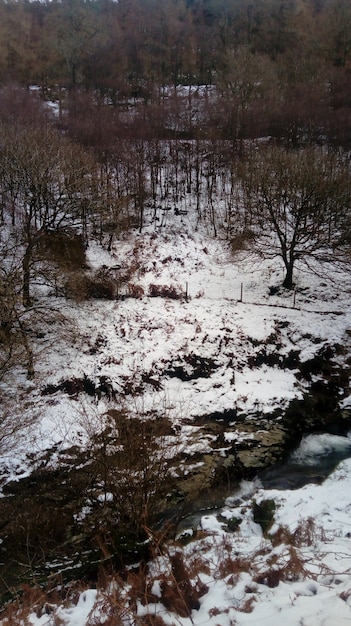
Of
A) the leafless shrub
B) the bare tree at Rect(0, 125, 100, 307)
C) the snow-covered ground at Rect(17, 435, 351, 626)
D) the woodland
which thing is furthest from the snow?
the bare tree at Rect(0, 125, 100, 307)

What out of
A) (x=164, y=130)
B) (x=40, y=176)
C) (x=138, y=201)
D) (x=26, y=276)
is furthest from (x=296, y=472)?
(x=164, y=130)

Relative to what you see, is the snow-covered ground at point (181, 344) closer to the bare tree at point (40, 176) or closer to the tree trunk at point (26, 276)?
the tree trunk at point (26, 276)

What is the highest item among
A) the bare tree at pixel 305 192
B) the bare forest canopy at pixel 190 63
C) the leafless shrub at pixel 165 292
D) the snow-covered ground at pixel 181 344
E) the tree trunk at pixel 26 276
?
the bare forest canopy at pixel 190 63

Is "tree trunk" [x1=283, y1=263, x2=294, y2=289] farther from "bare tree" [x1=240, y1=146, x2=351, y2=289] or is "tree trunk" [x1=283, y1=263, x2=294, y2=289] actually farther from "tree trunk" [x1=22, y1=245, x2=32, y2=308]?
"tree trunk" [x1=22, y1=245, x2=32, y2=308]

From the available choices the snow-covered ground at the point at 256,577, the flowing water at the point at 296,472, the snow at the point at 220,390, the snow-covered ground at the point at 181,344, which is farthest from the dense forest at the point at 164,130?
the snow-covered ground at the point at 256,577

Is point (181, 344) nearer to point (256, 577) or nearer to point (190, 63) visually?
point (256, 577)

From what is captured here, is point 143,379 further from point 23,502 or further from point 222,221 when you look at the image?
point 222,221
